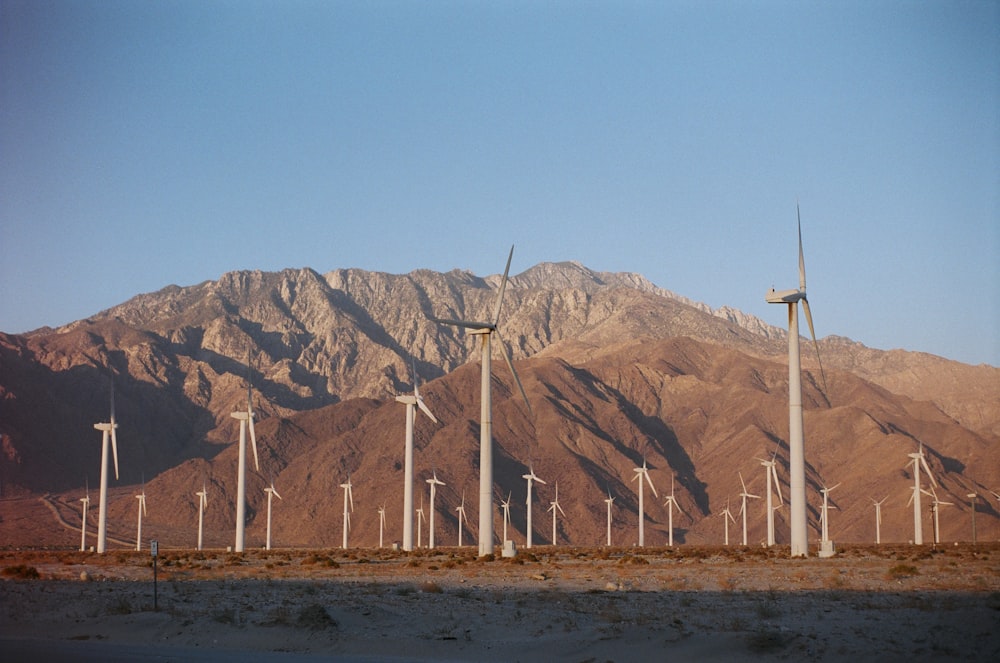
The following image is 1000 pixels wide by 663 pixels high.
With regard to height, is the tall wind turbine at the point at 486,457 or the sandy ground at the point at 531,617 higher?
the tall wind turbine at the point at 486,457

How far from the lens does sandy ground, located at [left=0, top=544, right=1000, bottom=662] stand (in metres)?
28.5

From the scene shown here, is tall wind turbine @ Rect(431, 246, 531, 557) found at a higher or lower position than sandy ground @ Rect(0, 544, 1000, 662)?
higher

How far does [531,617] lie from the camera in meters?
35.5

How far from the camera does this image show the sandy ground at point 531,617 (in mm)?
28516

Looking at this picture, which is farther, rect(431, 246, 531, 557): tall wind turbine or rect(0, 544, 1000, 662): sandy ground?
rect(431, 246, 531, 557): tall wind turbine

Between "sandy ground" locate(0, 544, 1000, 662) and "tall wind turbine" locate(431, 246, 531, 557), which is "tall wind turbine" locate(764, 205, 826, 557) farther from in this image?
"tall wind turbine" locate(431, 246, 531, 557)

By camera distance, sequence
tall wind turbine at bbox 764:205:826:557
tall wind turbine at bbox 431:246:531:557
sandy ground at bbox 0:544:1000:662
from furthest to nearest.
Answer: tall wind turbine at bbox 431:246:531:557 < tall wind turbine at bbox 764:205:826:557 < sandy ground at bbox 0:544:1000:662

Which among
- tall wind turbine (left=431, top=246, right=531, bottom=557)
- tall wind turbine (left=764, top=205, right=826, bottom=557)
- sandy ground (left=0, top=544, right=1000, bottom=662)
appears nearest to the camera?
sandy ground (left=0, top=544, right=1000, bottom=662)

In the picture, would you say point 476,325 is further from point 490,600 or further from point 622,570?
point 490,600

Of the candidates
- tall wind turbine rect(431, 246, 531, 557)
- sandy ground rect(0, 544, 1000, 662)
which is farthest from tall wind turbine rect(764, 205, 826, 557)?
tall wind turbine rect(431, 246, 531, 557)

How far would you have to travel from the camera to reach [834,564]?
2283 inches

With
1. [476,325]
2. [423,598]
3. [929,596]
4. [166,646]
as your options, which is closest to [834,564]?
[929,596]

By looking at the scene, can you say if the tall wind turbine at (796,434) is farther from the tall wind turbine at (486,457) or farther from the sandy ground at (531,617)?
the tall wind turbine at (486,457)

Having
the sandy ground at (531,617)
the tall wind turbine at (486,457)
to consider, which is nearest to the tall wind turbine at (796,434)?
the sandy ground at (531,617)
